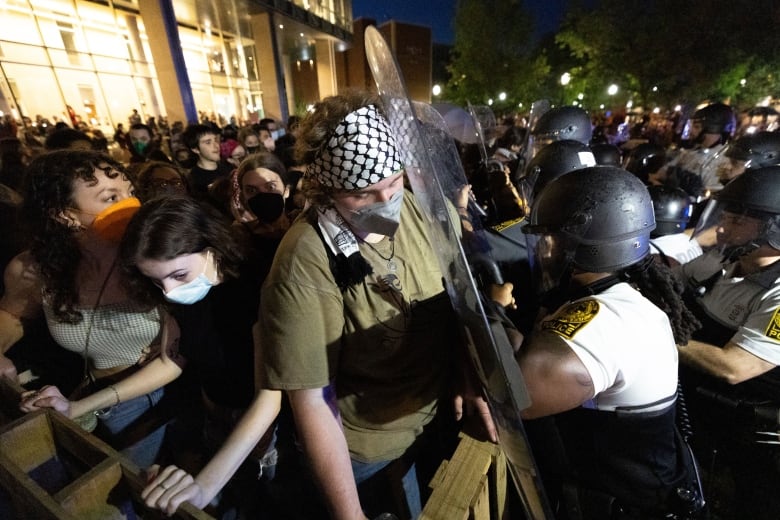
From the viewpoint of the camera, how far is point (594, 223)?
160 cm

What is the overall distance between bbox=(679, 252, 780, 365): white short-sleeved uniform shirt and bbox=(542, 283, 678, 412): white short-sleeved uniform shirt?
0.86 m

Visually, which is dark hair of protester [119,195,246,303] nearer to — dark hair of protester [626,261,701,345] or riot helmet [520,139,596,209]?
dark hair of protester [626,261,701,345]

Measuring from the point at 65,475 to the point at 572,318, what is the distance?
1987 mm

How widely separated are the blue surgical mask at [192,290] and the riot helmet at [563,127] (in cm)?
432

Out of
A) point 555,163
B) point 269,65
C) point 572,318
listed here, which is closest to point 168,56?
point 269,65

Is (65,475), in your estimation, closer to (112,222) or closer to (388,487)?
(112,222)

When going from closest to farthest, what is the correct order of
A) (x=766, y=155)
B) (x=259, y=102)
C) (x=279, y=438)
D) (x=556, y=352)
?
(x=556, y=352)
(x=279, y=438)
(x=766, y=155)
(x=259, y=102)

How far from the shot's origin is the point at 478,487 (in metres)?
1.29

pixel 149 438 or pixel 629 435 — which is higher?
pixel 629 435

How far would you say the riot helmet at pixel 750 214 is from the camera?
6.98ft

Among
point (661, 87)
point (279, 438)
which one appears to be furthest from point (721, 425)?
point (661, 87)

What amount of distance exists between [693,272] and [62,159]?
398 cm

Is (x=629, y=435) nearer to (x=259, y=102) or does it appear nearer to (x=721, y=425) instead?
(x=721, y=425)

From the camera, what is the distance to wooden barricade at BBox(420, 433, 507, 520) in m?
1.19
